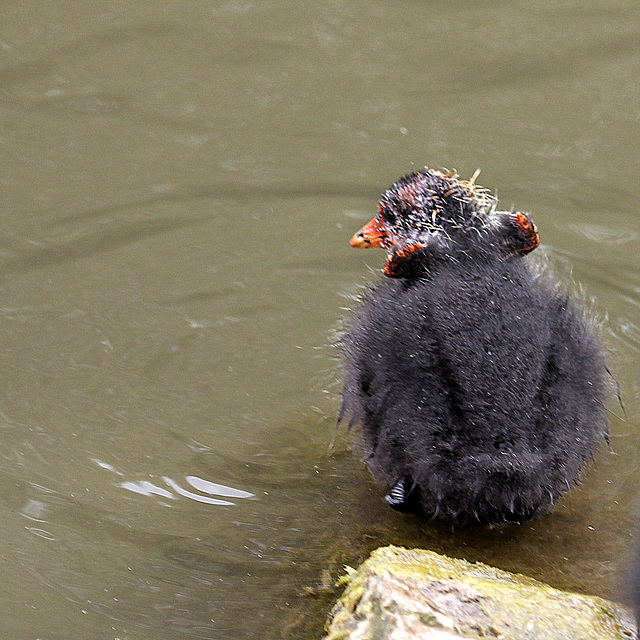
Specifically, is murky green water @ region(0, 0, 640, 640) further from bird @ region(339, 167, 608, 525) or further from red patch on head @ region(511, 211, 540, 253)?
red patch on head @ region(511, 211, 540, 253)

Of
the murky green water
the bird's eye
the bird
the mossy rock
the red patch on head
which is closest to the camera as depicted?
the mossy rock

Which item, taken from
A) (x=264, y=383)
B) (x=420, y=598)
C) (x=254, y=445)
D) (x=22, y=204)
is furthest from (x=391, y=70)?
(x=420, y=598)

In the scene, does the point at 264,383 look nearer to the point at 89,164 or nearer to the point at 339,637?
the point at 339,637

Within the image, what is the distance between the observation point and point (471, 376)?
2.92m

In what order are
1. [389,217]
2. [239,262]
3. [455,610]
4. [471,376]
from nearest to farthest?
[455,610] → [471,376] → [389,217] → [239,262]

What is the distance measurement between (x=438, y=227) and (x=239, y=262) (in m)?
1.86

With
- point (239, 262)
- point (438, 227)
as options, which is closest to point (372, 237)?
point (438, 227)

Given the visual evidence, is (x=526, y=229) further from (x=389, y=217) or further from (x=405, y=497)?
(x=405, y=497)

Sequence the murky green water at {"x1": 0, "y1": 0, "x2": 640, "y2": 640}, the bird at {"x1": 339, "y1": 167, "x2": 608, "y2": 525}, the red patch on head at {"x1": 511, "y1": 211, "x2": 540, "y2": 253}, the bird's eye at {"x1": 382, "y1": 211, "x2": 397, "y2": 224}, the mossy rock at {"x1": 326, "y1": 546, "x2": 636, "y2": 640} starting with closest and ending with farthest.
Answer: the mossy rock at {"x1": 326, "y1": 546, "x2": 636, "y2": 640} < the bird at {"x1": 339, "y1": 167, "x2": 608, "y2": 525} < the murky green water at {"x1": 0, "y1": 0, "x2": 640, "y2": 640} < the red patch on head at {"x1": 511, "y1": 211, "x2": 540, "y2": 253} < the bird's eye at {"x1": 382, "y1": 211, "x2": 397, "y2": 224}

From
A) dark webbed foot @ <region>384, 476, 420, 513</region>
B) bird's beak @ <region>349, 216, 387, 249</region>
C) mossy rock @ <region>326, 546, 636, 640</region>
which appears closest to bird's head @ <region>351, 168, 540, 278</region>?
bird's beak @ <region>349, 216, 387, 249</region>

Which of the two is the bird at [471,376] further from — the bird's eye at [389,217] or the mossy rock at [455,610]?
the mossy rock at [455,610]

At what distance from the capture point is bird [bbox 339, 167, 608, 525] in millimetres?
2922

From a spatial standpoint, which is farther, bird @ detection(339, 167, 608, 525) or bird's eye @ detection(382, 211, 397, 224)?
bird's eye @ detection(382, 211, 397, 224)

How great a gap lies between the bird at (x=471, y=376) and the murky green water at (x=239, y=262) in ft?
0.70
